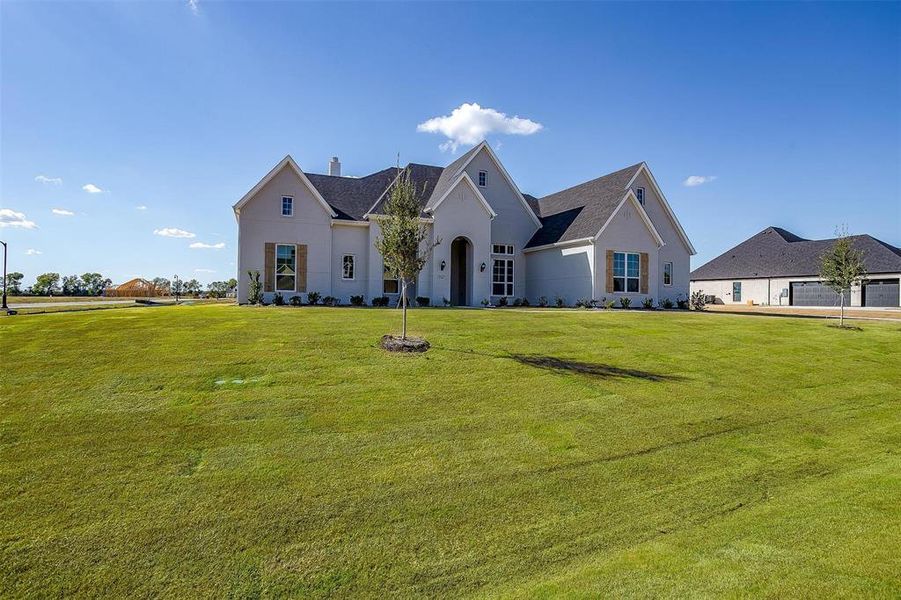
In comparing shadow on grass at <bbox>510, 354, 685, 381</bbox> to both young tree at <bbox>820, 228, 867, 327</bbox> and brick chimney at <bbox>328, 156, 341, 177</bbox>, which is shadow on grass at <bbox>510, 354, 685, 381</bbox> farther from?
brick chimney at <bbox>328, 156, 341, 177</bbox>

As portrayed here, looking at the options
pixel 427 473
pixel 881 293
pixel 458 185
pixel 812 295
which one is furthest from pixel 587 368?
pixel 812 295

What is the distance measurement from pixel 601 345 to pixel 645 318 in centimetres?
718

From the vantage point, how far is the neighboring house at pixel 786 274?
3616 centimetres

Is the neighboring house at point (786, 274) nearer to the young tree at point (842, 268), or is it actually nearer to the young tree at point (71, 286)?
the young tree at point (842, 268)

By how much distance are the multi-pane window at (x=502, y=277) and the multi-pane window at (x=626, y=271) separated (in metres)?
5.80

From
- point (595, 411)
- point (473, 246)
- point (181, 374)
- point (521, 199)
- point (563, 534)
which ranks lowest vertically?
point (563, 534)

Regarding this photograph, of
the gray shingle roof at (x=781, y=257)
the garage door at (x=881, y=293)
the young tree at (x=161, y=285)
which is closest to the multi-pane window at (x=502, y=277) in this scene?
the gray shingle roof at (x=781, y=257)

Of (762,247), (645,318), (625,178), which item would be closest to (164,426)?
(645,318)

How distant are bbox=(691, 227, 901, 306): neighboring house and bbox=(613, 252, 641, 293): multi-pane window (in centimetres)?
1987

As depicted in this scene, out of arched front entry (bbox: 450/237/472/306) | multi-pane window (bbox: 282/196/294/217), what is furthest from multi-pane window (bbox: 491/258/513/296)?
multi-pane window (bbox: 282/196/294/217)

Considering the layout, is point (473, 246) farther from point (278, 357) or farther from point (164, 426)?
point (164, 426)

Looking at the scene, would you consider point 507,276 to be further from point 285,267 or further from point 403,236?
point 403,236

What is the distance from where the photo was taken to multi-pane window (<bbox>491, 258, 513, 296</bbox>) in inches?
1048

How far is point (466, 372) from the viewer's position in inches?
364
